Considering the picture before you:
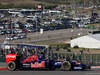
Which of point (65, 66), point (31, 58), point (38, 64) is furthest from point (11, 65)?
point (65, 66)

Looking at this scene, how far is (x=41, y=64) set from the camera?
22297 mm

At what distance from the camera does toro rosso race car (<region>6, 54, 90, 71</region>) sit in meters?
21.8

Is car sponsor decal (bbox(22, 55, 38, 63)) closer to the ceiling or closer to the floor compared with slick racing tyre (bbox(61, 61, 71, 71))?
closer to the ceiling

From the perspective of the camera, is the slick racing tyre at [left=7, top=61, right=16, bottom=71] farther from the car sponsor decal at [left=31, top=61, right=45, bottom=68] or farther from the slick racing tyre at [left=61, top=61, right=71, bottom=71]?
the slick racing tyre at [left=61, top=61, right=71, bottom=71]

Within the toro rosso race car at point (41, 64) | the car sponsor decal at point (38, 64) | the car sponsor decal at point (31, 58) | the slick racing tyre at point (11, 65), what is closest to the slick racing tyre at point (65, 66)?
the toro rosso race car at point (41, 64)

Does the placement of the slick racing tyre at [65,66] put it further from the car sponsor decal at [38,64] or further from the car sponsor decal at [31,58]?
the car sponsor decal at [31,58]

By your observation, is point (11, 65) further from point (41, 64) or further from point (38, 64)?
point (41, 64)

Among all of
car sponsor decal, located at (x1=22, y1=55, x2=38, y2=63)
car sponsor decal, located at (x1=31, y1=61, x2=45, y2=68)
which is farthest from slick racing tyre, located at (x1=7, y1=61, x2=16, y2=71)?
car sponsor decal, located at (x1=31, y1=61, x2=45, y2=68)

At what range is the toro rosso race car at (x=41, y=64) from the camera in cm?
2184

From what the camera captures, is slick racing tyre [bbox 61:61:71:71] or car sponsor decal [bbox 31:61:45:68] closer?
slick racing tyre [bbox 61:61:71:71]

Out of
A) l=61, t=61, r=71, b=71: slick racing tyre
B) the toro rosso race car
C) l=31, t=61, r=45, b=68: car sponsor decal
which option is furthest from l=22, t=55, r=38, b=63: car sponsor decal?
l=61, t=61, r=71, b=71: slick racing tyre

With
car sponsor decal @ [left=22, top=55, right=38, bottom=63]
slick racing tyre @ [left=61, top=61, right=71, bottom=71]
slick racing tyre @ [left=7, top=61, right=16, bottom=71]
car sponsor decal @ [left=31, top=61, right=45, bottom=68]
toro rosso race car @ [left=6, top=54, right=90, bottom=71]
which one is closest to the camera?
slick racing tyre @ [left=61, top=61, right=71, bottom=71]

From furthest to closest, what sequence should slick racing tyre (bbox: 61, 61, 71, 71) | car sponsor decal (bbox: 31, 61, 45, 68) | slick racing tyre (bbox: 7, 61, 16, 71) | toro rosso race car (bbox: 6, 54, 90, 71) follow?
car sponsor decal (bbox: 31, 61, 45, 68) < slick racing tyre (bbox: 7, 61, 16, 71) < toro rosso race car (bbox: 6, 54, 90, 71) < slick racing tyre (bbox: 61, 61, 71, 71)

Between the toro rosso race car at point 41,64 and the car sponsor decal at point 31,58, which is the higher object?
the car sponsor decal at point 31,58
